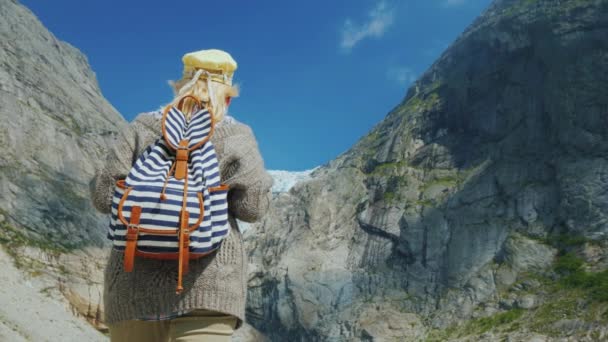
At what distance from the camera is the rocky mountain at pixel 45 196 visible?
38.2 metres

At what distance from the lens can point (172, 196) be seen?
10.2ft

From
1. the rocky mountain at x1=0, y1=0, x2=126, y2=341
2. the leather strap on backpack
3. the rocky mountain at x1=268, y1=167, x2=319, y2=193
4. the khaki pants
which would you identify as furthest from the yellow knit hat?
the rocky mountain at x1=268, y1=167, x2=319, y2=193

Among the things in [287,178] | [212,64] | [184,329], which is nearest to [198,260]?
[184,329]

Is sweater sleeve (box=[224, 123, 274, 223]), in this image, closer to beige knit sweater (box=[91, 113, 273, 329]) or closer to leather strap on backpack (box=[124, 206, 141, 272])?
beige knit sweater (box=[91, 113, 273, 329])

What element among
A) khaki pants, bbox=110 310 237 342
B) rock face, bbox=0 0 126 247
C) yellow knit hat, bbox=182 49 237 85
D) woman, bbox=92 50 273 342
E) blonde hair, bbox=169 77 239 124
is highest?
rock face, bbox=0 0 126 247

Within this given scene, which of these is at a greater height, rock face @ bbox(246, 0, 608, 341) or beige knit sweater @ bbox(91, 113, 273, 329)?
rock face @ bbox(246, 0, 608, 341)

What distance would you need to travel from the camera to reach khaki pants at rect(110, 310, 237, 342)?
10.7ft

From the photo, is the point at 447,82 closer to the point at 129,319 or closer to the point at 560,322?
the point at 560,322

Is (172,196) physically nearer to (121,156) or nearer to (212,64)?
(121,156)

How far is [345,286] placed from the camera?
229 feet

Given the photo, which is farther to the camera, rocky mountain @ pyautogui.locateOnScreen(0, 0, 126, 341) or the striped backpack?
rocky mountain @ pyautogui.locateOnScreen(0, 0, 126, 341)

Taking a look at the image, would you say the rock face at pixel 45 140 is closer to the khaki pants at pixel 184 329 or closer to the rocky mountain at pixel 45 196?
the rocky mountain at pixel 45 196

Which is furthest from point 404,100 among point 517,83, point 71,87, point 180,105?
point 180,105

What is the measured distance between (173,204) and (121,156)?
2.29 ft
